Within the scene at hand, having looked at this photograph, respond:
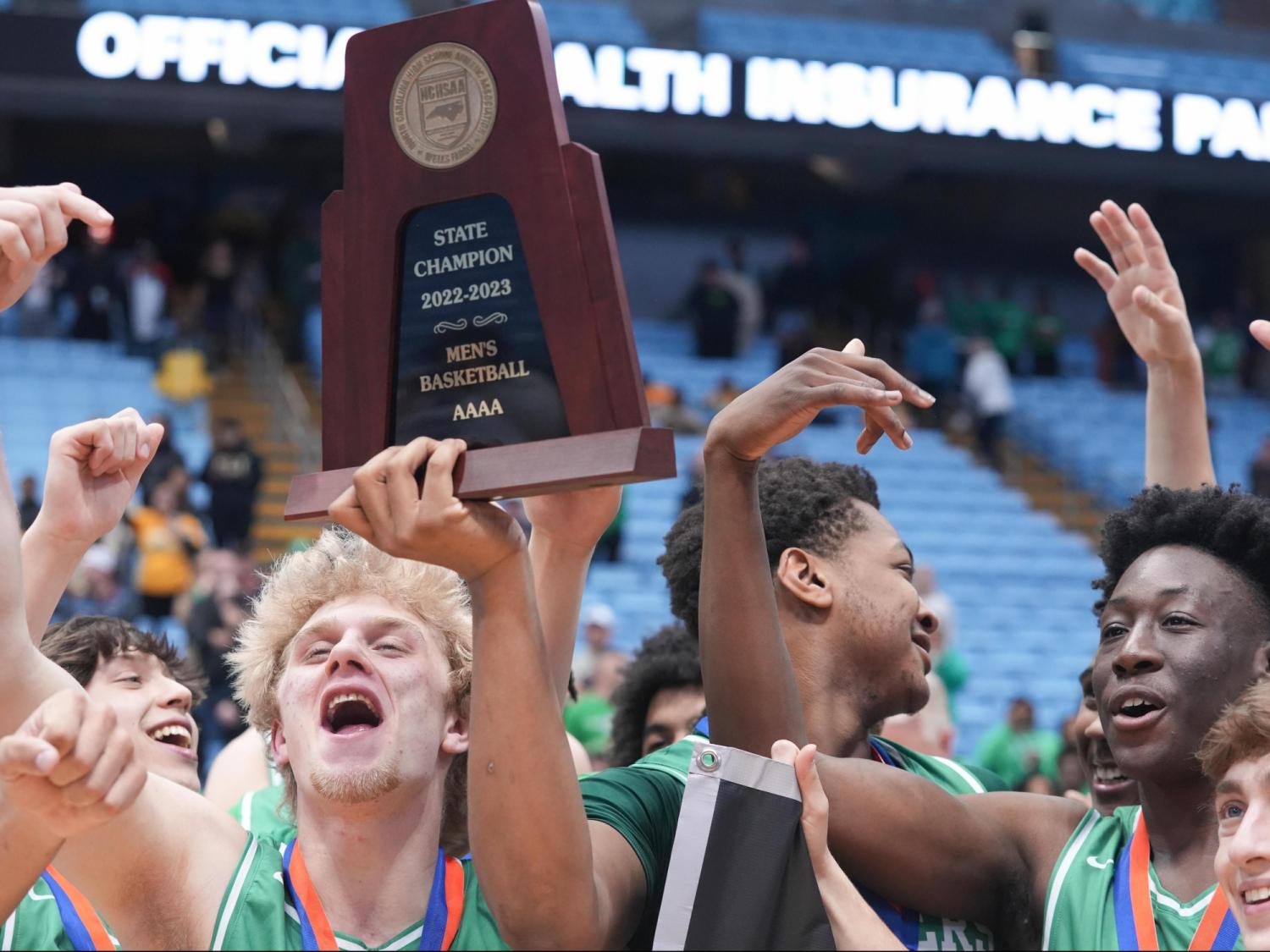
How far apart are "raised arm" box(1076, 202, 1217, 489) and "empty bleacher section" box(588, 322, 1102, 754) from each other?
8.25 metres

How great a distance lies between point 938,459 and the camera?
1789cm

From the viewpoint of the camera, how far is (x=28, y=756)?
2.17 meters

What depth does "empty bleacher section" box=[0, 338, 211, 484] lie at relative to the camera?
1428 cm

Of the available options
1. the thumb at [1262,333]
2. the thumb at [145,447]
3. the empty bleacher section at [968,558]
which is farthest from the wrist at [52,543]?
the empty bleacher section at [968,558]

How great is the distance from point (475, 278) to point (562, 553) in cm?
74

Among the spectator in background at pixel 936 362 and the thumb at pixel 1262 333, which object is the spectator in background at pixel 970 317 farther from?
the thumb at pixel 1262 333

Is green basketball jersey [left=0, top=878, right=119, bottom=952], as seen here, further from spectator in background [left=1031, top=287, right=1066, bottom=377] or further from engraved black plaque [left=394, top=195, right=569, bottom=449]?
spectator in background [left=1031, top=287, right=1066, bottom=377]

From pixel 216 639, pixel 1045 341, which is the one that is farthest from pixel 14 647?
pixel 1045 341

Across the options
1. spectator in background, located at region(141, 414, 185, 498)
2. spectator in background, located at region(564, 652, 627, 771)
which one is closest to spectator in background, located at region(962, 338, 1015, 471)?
spectator in background, located at region(141, 414, 185, 498)

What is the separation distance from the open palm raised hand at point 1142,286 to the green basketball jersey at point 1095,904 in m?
1.41

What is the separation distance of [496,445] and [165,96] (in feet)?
48.7

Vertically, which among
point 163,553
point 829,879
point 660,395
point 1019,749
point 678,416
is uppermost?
point 660,395

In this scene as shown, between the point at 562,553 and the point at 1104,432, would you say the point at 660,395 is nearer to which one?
the point at 1104,432

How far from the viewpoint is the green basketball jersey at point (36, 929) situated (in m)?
3.08
